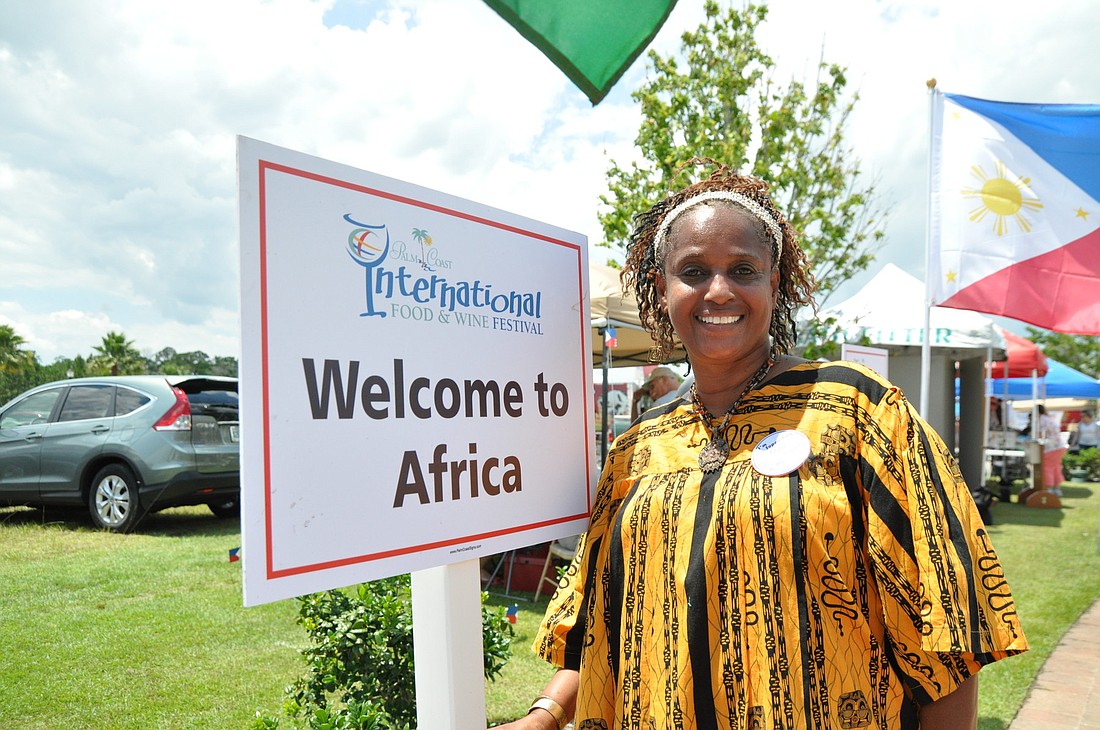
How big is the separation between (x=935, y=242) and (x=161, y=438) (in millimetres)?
7393

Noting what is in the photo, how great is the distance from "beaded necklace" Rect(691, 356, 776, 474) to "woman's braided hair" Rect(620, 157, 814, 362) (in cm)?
18

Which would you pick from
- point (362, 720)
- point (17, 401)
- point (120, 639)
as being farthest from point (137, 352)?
point (362, 720)

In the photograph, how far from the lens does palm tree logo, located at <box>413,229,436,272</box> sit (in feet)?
5.28

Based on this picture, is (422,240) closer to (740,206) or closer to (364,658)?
(740,206)

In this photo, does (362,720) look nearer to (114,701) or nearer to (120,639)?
(114,701)

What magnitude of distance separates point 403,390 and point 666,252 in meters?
0.65

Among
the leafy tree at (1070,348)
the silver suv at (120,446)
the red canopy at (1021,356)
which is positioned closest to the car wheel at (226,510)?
the silver suv at (120,446)

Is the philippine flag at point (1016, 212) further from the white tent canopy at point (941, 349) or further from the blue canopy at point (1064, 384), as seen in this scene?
the blue canopy at point (1064, 384)

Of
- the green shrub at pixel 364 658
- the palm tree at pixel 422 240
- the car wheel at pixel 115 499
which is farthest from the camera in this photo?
the car wheel at pixel 115 499

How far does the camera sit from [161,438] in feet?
26.6

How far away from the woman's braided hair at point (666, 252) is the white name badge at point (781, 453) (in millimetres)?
366

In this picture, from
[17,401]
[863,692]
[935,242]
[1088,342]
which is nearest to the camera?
[863,692]

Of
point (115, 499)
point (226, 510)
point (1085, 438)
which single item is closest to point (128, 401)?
point (115, 499)

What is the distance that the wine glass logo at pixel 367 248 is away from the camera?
4.88 feet
